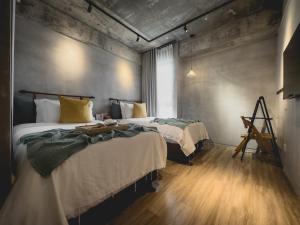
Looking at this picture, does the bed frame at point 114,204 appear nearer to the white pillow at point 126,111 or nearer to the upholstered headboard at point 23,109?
the upholstered headboard at point 23,109

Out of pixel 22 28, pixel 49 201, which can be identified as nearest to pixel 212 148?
pixel 49 201

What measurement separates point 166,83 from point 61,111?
10.4 feet

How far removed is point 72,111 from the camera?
2.40 metres

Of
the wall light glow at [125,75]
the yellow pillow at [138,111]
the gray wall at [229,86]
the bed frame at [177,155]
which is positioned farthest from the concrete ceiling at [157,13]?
the bed frame at [177,155]

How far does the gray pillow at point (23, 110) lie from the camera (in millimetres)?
2303

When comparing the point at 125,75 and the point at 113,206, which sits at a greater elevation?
the point at 125,75

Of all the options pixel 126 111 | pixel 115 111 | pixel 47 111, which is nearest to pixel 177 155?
pixel 126 111

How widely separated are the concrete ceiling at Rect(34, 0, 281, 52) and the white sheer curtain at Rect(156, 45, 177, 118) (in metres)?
0.82

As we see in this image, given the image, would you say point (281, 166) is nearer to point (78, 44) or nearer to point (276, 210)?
point (276, 210)

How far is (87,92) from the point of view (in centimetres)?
350

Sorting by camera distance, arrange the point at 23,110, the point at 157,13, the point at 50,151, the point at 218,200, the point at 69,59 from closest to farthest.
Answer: the point at 50,151
the point at 218,200
the point at 23,110
the point at 157,13
the point at 69,59

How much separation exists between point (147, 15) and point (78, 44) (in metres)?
1.74

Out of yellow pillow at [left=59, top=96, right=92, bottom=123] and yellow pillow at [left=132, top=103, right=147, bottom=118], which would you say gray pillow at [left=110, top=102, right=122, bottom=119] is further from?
yellow pillow at [left=59, top=96, right=92, bottom=123]

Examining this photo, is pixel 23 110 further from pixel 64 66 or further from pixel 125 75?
pixel 125 75
